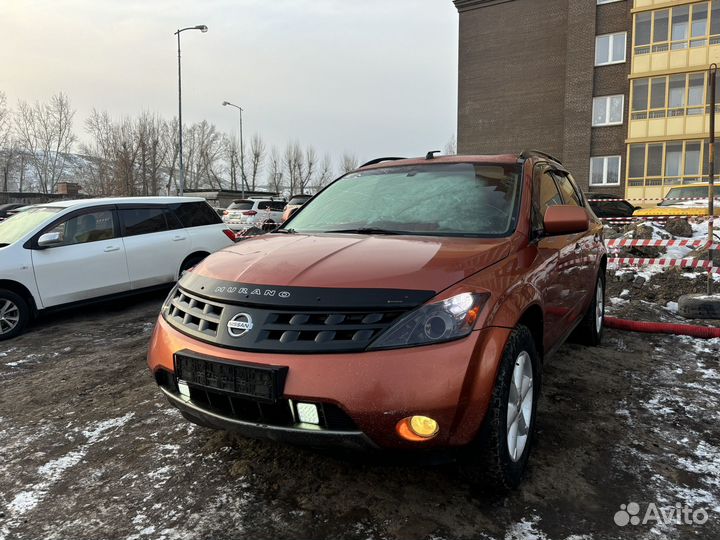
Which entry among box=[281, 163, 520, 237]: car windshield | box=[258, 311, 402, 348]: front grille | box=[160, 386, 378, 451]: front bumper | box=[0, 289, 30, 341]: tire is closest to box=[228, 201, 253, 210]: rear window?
box=[0, 289, 30, 341]: tire

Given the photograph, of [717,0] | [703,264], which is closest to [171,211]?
[703,264]

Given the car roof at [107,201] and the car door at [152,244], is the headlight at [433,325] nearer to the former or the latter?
the car door at [152,244]

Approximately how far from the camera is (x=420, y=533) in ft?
7.39

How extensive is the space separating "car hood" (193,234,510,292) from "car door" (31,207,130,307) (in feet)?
14.5

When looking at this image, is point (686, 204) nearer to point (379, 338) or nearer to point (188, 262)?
point (188, 262)

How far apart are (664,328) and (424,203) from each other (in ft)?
11.9

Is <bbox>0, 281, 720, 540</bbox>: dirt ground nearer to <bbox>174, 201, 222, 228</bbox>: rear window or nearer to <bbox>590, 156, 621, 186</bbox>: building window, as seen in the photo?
<bbox>174, 201, 222, 228</bbox>: rear window

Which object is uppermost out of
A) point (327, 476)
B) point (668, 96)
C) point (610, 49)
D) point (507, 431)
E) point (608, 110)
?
point (610, 49)

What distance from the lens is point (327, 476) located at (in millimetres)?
2715

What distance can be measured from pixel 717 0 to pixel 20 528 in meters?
32.0

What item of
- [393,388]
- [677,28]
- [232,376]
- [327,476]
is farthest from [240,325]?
[677,28]

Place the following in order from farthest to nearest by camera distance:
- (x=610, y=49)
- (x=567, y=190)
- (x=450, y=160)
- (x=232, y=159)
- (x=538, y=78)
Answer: (x=232, y=159), (x=538, y=78), (x=610, y=49), (x=567, y=190), (x=450, y=160)

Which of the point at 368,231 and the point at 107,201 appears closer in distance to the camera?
the point at 368,231

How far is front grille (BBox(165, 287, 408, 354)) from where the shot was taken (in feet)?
7.04
